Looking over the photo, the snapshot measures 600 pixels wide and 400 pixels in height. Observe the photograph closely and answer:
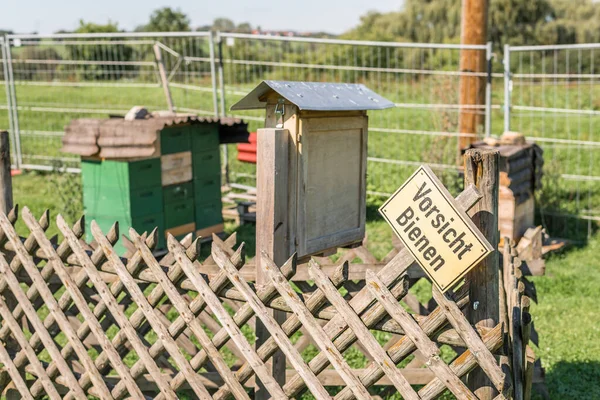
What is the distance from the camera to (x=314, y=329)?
9.56ft

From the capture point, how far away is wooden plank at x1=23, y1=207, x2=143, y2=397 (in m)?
3.66

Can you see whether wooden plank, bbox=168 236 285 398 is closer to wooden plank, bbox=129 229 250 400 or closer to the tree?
wooden plank, bbox=129 229 250 400

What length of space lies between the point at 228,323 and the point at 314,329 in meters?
0.45

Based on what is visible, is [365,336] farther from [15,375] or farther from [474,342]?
[15,375]

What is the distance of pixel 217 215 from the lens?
8125 millimetres

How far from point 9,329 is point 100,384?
809 millimetres

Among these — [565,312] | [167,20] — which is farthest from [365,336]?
[167,20]

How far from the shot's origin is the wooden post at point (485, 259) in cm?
259

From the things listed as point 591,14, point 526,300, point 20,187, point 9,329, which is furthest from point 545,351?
point 591,14

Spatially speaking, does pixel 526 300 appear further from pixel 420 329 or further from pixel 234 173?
pixel 234 173

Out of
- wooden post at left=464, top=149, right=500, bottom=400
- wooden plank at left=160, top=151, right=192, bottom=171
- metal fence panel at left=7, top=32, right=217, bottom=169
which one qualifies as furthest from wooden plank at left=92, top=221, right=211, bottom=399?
metal fence panel at left=7, top=32, right=217, bottom=169

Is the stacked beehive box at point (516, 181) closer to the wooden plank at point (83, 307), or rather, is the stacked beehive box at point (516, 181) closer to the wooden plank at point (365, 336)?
the wooden plank at point (83, 307)

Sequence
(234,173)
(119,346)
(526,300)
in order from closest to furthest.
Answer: (526,300) → (119,346) → (234,173)

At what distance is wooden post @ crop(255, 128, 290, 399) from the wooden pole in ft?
19.9
